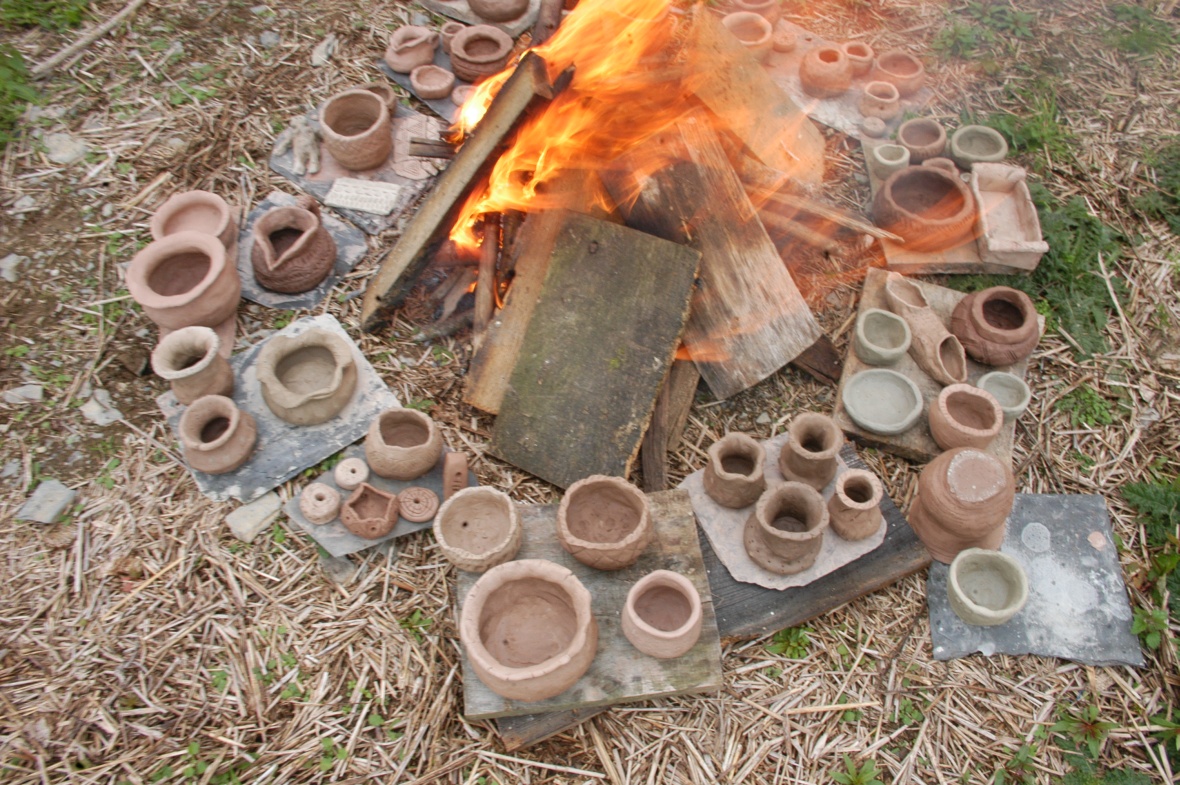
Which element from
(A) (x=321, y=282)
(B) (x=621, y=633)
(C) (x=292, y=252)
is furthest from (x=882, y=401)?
(C) (x=292, y=252)

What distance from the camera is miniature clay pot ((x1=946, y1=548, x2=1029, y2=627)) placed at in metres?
3.80

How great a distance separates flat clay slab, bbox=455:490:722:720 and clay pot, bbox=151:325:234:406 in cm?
170

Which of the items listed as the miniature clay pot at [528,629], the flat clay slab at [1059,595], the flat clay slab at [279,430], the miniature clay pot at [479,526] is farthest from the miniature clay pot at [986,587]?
the flat clay slab at [279,430]

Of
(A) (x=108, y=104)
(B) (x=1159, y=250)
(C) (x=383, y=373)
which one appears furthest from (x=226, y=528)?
(B) (x=1159, y=250)

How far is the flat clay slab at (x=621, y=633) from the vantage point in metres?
3.45

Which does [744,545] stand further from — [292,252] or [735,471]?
[292,252]

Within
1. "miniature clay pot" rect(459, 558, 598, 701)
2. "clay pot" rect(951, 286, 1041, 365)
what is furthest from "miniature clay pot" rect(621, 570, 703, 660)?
"clay pot" rect(951, 286, 1041, 365)

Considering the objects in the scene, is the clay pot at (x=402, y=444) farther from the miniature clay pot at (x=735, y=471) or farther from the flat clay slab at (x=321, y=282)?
Answer: the miniature clay pot at (x=735, y=471)

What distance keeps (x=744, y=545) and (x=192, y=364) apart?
305 centimetres

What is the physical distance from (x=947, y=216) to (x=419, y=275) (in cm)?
335

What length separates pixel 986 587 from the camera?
403 centimetres

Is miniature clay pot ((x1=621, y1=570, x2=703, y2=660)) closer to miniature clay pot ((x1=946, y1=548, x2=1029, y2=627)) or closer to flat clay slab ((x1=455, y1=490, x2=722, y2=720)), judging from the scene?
flat clay slab ((x1=455, y1=490, x2=722, y2=720))

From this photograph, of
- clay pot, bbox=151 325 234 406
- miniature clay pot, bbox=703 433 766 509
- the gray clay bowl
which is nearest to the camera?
miniature clay pot, bbox=703 433 766 509

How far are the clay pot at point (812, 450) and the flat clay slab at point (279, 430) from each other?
7.07 ft
